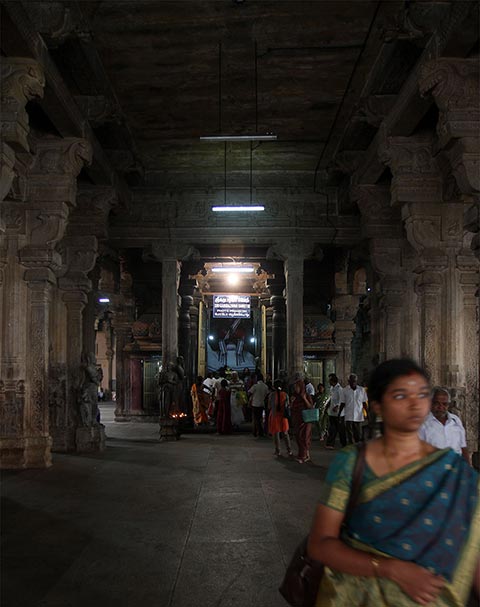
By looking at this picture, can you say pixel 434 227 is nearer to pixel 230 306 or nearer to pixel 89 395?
pixel 89 395

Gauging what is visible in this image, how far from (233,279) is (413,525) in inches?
886

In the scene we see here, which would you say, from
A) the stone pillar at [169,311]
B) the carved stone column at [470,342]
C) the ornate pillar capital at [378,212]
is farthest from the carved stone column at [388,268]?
the stone pillar at [169,311]

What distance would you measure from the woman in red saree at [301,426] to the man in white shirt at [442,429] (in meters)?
5.49

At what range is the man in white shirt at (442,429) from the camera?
451 cm

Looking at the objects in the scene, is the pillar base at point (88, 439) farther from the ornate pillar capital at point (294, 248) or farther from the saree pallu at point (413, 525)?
the saree pallu at point (413, 525)

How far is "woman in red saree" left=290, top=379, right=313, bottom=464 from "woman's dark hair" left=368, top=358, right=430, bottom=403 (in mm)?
8178

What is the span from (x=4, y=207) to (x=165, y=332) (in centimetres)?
551

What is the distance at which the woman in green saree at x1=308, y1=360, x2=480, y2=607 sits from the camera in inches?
74.7

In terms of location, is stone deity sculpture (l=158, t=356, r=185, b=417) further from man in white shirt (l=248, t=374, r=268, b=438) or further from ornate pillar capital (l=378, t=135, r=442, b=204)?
ornate pillar capital (l=378, t=135, r=442, b=204)

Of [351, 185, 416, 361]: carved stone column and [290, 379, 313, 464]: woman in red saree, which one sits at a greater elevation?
[351, 185, 416, 361]: carved stone column

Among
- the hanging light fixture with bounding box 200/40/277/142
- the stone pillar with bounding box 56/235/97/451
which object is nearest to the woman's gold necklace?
the hanging light fixture with bounding box 200/40/277/142

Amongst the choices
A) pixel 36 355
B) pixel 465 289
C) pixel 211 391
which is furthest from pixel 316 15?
pixel 211 391

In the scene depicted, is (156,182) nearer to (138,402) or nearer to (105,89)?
(105,89)

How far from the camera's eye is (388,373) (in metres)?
2.16
